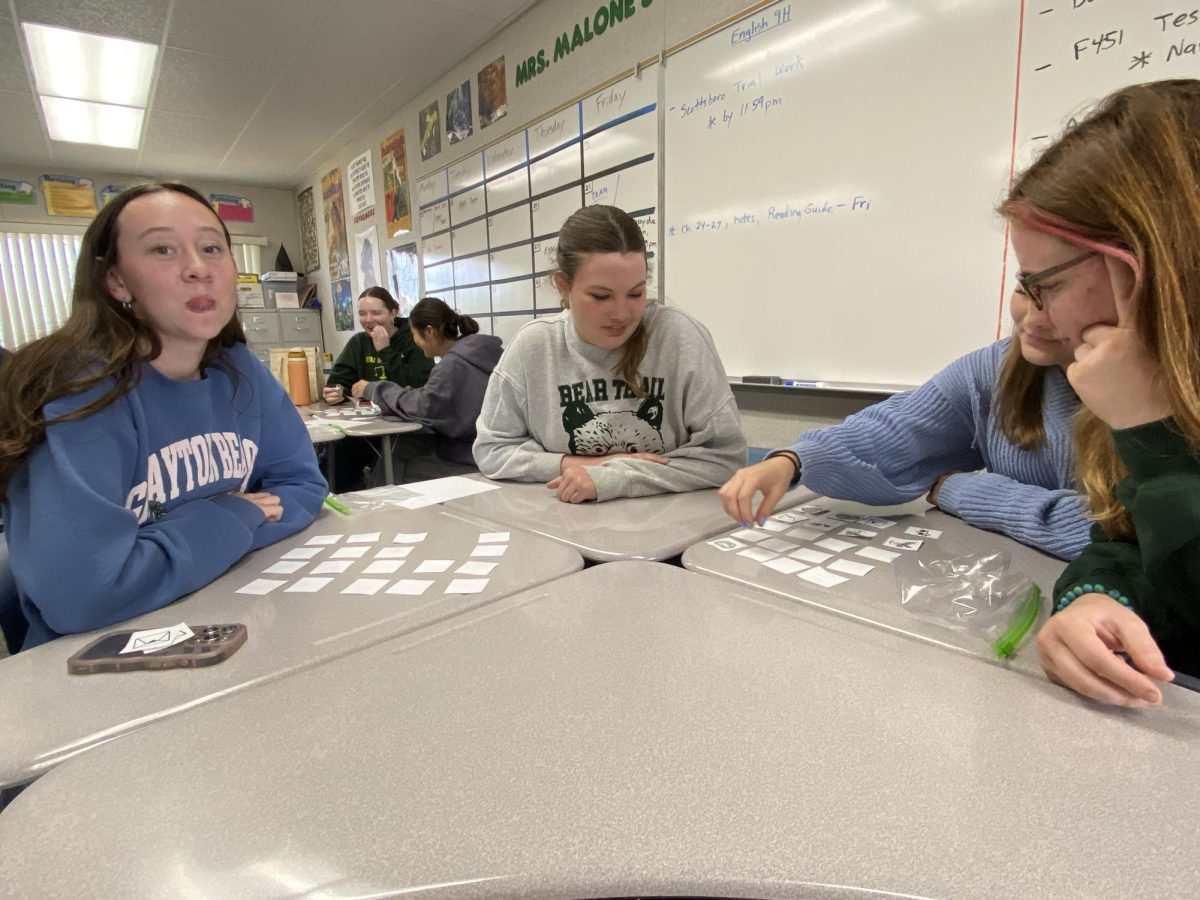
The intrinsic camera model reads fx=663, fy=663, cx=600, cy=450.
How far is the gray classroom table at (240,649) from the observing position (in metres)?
0.53

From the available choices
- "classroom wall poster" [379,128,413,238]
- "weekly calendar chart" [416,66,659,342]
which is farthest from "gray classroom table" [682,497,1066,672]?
"classroom wall poster" [379,128,413,238]

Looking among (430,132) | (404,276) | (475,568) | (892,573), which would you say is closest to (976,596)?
(892,573)

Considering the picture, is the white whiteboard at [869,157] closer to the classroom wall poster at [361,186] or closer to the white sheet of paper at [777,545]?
the white sheet of paper at [777,545]

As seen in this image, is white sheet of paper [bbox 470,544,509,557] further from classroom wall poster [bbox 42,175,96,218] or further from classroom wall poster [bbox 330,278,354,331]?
classroom wall poster [bbox 42,175,96,218]

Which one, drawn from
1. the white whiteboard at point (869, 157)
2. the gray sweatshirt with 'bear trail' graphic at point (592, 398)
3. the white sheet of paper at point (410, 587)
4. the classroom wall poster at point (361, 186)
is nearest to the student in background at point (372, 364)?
the classroom wall poster at point (361, 186)

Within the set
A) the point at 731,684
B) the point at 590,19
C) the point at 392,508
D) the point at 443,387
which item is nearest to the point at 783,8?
the point at 590,19

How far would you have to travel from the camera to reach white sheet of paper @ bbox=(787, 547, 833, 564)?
0.85 meters

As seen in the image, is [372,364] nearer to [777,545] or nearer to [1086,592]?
[777,545]

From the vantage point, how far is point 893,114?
1729 millimetres

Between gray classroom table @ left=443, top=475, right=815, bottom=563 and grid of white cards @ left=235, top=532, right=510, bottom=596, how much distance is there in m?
0.11

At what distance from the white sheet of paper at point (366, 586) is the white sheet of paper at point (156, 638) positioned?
17cm

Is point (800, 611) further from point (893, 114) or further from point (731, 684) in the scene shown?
point (893, 114)

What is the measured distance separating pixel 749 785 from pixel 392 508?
898mm

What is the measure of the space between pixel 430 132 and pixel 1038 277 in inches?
151
